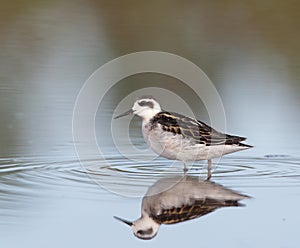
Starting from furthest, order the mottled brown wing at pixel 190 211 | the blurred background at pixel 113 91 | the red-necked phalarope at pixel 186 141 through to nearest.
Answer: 1. the red-necked phalarope at pixel 186 141
2. the mottled brown wing at pixel 190 211
3. the blurred background at pixel 113 91

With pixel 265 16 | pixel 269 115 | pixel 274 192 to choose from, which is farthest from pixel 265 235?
pixel 265 16

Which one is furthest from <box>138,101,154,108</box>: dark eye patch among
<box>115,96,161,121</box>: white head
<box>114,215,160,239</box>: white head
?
<box>114,215,160,239</box>: white head

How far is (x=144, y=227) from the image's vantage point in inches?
334

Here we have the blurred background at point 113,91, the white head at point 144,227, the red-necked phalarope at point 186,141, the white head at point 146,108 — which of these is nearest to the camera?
the white head at point 144,227

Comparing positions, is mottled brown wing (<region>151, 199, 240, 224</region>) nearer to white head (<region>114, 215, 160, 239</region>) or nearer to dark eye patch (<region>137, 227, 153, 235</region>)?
white head (<region>114, 215, 160, 239</region>)

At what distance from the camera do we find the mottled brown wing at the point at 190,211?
29.0 feet

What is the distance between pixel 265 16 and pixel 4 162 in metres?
11.3

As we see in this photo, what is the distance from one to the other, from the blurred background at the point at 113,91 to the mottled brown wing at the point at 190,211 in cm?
21

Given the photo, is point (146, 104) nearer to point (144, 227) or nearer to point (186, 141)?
point (186, 141)

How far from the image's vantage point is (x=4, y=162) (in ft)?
36.4

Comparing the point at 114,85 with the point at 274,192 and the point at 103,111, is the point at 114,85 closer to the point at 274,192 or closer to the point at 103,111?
the point at 103,111

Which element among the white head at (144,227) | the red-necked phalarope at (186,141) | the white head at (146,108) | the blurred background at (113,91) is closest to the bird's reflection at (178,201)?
the white head at (144,227)

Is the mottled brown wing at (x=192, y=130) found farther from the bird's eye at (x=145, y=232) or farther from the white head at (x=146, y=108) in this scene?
the bird's eye at (x=145, y=232)

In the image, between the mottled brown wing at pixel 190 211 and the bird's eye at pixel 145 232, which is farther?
the mottled brown wing at pixel 190 211
